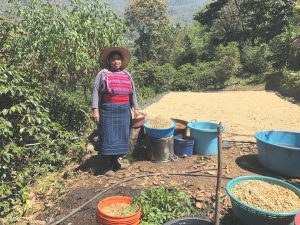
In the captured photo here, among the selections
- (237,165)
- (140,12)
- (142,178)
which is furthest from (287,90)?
(140,12)

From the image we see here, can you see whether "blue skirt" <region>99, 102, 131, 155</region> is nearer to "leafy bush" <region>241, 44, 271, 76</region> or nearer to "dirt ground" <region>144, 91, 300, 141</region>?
"dirt ground" <region>144, 91, 300, 141</region>

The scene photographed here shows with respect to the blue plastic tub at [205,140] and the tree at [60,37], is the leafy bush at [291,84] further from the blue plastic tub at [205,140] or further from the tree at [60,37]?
the tree at [60,37]

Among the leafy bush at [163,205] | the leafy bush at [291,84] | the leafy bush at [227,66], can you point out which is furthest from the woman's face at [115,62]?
the leafy bush at [227,66]

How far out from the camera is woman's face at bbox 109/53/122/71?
4.50 m

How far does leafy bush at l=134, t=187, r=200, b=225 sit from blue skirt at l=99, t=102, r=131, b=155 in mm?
949

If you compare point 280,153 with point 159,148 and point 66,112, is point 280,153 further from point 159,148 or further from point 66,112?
point 66,112

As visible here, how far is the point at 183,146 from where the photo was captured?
5.15 metres

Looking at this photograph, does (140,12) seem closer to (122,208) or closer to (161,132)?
(161,132)

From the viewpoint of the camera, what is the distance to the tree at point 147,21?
25.8 m

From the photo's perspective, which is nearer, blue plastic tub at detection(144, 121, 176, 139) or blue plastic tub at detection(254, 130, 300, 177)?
blue plastic tub at detection(254, 130, 300, 177)

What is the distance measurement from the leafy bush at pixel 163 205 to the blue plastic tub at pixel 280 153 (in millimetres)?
1348

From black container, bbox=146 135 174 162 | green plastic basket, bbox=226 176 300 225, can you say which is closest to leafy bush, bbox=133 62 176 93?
black container, bbox=146 135 174 162

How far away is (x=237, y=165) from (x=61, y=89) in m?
3.62

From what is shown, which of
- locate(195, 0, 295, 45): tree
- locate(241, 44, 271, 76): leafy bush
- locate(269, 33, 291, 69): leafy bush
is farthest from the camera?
locate(195, 0, 295, 45): tree
